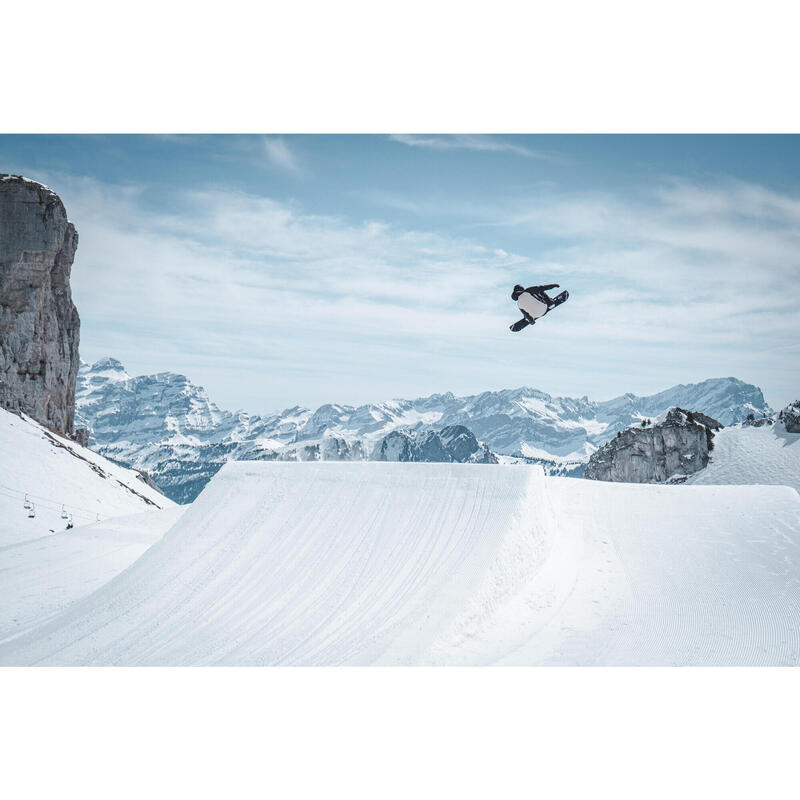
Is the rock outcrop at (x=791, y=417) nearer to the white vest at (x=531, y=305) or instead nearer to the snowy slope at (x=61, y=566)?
the white vest at (x=531, y=305)

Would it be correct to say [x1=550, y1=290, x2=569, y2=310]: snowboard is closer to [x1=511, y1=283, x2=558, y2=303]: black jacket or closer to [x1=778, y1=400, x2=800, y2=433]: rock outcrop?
[x1=511, y1=283, x2=558, y2=303]: black jacket

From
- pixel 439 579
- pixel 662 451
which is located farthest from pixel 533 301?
pixel 662 451

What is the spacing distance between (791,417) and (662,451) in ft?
19.2

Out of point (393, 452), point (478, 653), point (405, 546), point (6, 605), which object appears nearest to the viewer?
point (478, 653)

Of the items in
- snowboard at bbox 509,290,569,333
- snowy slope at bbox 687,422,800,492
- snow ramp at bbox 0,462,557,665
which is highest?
snowboard at bbox 509,290,569,333

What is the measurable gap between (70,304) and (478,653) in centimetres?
3536

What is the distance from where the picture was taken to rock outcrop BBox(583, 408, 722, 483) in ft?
99.8

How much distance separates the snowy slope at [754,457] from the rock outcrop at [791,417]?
0.25 metres

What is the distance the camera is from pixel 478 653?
20.9 ft

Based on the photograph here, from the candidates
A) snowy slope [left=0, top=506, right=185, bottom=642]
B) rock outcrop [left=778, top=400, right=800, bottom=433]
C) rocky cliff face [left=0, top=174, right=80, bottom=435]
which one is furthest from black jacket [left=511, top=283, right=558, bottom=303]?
rocky cliff face [left=0, top=174, right=80, bottom=435]

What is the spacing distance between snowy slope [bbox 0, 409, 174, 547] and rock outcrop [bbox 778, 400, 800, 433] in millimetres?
26639

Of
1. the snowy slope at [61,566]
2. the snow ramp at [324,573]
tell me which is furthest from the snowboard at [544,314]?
the snowy slope at [61,566]

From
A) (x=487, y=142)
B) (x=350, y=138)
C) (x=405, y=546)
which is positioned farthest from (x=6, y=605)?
(x=487, y=142)

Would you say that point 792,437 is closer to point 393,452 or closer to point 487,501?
point 487,501
